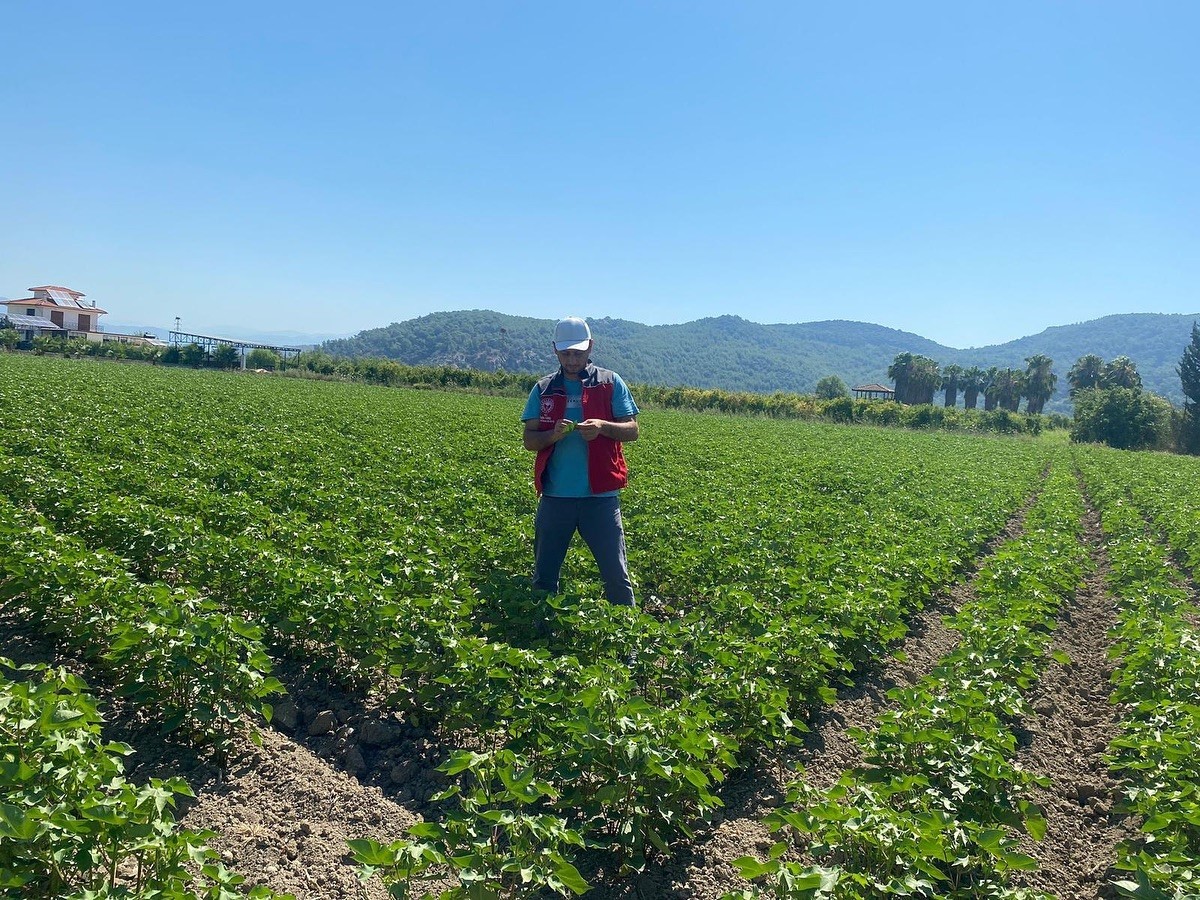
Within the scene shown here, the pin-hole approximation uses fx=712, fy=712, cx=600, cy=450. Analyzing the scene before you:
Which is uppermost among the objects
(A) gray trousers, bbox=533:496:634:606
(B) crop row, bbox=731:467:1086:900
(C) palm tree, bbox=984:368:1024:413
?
(C) palm tree, bbox=984:368:1024:413

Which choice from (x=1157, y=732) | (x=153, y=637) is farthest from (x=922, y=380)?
(x=153, y=637)

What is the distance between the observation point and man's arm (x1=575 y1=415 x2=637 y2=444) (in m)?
5.43

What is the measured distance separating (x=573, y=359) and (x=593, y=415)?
0.52 metres

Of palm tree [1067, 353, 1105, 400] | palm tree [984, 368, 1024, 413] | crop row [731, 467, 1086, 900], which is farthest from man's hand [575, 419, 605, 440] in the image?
palm tree [984, 368, 1024, 413]

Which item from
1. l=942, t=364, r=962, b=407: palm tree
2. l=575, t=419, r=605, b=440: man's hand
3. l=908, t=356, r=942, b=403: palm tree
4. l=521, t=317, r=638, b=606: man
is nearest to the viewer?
l=575, t=419, r=605, b=440: man's hand

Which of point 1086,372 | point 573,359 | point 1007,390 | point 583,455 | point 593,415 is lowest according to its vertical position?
point 583,455

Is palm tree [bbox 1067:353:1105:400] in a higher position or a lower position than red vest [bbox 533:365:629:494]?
higher

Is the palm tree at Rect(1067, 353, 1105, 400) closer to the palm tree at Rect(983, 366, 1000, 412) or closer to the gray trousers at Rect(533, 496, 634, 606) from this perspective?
the palm tree at Rect(983, 366, 1000, 412)

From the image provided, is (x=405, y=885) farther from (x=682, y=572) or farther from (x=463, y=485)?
(x=463, y=485)

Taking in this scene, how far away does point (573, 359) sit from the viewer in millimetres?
5484

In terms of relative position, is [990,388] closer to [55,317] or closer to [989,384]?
[989,384]

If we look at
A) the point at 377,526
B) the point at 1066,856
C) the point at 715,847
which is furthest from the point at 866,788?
the point at 377,526

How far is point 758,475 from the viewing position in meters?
17.3

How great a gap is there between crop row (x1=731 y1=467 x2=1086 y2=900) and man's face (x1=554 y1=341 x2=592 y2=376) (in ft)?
10.4
